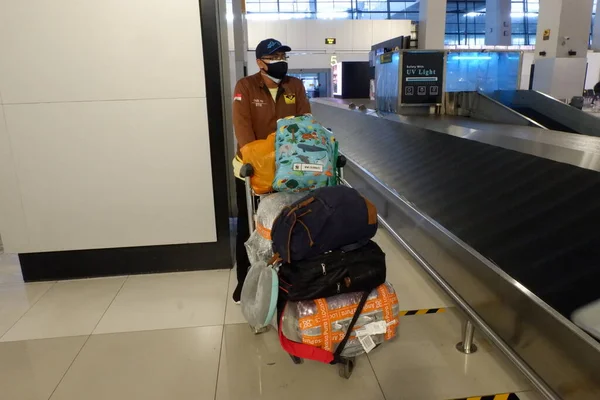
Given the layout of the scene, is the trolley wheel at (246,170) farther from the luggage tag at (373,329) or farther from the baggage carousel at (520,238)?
the baggage carousel at (520,238)

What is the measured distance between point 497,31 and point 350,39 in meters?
5.80

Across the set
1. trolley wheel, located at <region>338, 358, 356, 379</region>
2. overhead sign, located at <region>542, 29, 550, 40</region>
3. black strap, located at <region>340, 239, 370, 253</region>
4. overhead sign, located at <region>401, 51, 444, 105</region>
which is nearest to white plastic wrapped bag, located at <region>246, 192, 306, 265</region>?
black strap, located at <region>340, 239, 370, 253</region>

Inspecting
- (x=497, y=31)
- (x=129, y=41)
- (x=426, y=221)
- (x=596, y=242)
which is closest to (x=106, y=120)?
(x=129, y=41)

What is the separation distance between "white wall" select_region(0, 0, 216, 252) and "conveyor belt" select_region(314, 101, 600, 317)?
1.90 metres

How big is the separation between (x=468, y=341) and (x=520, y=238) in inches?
25.3

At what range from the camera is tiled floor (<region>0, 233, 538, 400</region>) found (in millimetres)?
2059

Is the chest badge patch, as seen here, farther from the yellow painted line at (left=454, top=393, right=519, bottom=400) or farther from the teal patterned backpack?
the yellow painted line at (left=454, top=393, right=519, bottom=400)

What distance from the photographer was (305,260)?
190 cm

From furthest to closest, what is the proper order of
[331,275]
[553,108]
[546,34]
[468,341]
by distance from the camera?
[546,34] → [553,108] → [468,341] → [331,275]

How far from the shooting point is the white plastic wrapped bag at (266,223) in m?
2.22

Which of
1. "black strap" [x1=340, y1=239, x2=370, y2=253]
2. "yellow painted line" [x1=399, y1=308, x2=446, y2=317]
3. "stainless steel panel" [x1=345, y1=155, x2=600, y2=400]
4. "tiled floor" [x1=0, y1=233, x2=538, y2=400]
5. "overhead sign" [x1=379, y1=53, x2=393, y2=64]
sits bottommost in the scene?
"yellow painted line" [x1=399, y1=308, x2=446, y2=317]

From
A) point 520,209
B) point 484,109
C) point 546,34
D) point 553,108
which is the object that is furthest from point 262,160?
point 546,34

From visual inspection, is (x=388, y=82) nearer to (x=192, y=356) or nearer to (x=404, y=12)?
(x=192, y=356)

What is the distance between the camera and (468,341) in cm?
231
